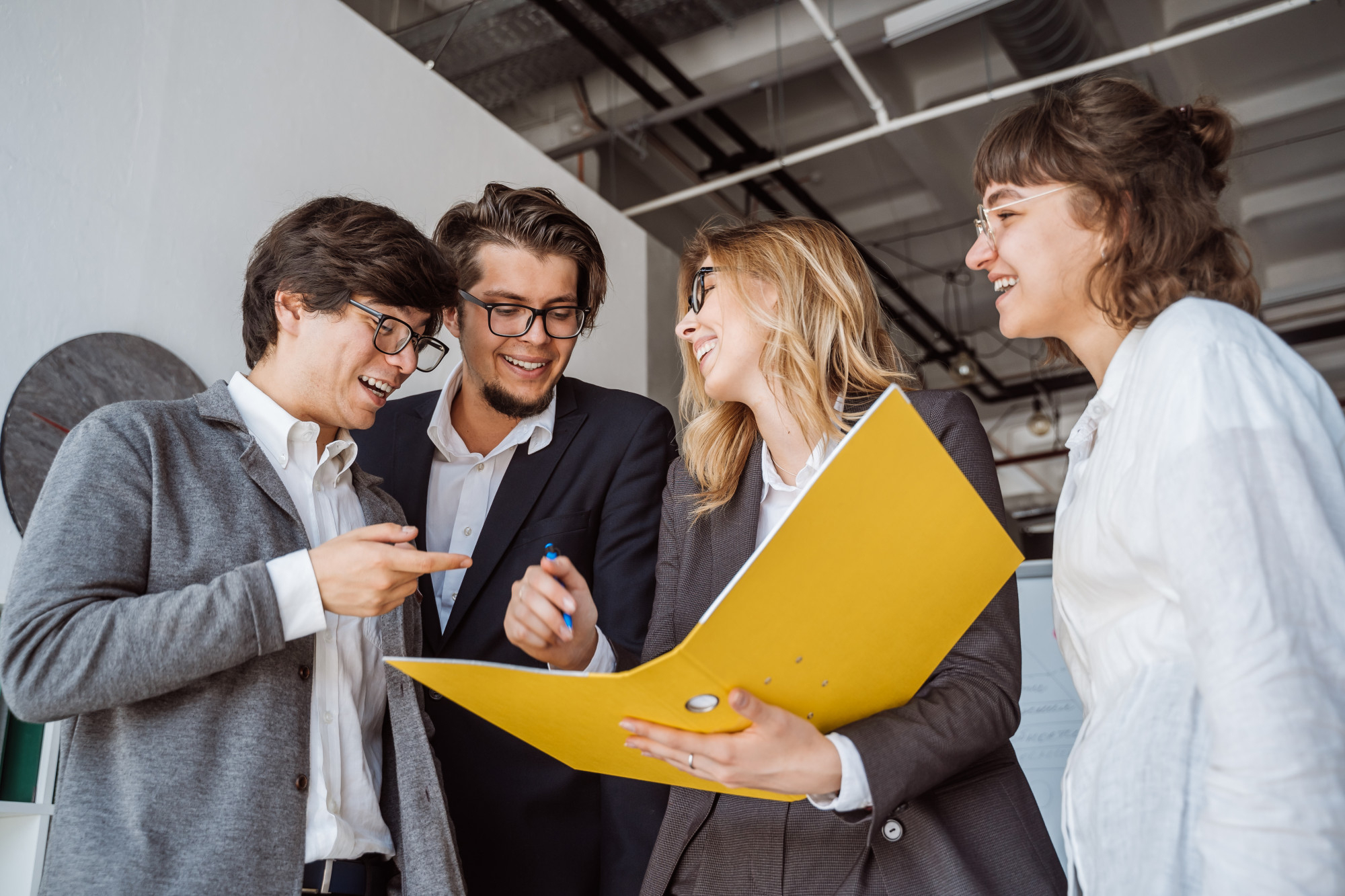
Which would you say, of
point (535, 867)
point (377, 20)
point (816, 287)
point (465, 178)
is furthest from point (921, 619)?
point (377, 20)

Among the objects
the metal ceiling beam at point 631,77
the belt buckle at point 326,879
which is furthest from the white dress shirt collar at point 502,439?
the metal ceiling beam at point 631,77

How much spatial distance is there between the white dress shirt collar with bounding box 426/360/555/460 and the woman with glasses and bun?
4.21ft

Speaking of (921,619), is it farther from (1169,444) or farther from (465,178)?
(465,178)

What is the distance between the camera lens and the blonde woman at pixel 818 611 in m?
1.20

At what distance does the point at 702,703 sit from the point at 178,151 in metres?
2.43

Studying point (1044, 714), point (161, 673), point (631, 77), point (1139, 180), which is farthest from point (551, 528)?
point (631, 77)

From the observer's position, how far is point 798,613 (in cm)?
104

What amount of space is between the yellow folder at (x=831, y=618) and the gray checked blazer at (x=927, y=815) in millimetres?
61

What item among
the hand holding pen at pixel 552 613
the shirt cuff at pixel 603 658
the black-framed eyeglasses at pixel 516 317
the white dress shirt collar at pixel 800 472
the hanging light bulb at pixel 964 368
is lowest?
the shirt cuff at pixel 603 658

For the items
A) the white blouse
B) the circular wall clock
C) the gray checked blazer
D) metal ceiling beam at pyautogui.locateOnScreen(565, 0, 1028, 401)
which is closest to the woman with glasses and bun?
the white blouse

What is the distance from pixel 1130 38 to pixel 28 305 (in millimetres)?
5214

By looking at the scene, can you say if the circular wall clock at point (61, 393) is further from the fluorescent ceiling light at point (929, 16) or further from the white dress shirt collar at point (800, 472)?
the fluorescent ceiling light at point (929, 16)

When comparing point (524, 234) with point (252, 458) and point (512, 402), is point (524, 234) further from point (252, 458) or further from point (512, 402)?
point (252, 458)

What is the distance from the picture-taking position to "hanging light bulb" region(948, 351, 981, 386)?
26.5 ft
